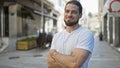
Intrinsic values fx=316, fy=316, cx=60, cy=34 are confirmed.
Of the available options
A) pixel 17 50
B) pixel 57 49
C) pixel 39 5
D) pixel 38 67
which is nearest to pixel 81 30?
pixel 57 49

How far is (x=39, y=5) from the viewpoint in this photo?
39.2 meters

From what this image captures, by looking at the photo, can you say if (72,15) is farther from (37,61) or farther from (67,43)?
(37,61)

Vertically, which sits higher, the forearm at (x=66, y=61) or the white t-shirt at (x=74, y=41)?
the white t-shirt at (x=74, y=41)

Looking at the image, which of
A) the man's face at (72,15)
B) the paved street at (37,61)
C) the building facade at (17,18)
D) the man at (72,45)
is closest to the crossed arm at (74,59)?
the man at (72,45)

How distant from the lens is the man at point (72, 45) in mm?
2512

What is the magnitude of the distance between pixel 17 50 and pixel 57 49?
22.8 m

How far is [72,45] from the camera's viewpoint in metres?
2.62

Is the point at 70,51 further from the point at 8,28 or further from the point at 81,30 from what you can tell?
the point at 8,28

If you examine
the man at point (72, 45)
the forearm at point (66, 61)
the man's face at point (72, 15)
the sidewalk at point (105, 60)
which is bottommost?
the sidewalk at point (105, 60)

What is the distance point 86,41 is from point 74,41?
0.10m

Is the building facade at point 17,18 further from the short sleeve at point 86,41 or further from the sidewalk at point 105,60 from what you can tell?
the short sleeve at point 86,41

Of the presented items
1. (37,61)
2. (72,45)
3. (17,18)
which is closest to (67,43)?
(72,45)

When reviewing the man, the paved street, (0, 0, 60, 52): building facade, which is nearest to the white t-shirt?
the man

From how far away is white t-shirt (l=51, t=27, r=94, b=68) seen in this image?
8.48 feet
